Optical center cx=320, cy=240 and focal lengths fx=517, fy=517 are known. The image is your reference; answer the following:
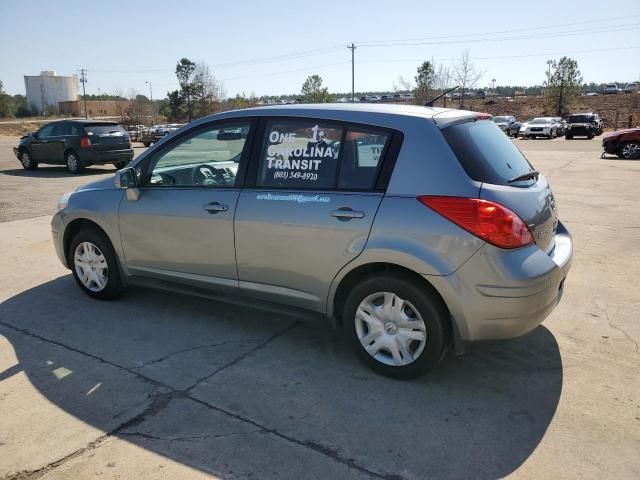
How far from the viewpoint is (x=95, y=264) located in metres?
4.84

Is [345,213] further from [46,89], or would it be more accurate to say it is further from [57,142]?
[46,89]

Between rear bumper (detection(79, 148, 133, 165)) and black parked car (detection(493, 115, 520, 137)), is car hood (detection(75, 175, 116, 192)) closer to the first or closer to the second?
rear bumper (detection(79, 148, 133, 165))

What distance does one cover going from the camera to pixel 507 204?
3088 mm

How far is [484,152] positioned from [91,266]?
3645mm

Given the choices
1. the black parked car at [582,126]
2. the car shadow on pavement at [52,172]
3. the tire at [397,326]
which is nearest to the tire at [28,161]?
the car shadow on pavement at [52,172]

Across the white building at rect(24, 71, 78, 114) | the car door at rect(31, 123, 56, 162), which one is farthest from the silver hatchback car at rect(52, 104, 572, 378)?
the white building at rect(24, 71, 78, 114)

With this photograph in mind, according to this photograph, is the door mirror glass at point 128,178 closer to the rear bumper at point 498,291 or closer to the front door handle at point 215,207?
the front door handle at point 215,207

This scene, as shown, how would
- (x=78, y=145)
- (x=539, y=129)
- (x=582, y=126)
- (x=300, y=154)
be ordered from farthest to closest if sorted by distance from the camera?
(x=539, y=129) < (x=582, y=126) < (x=78, y=145) < (x=300, y=154)

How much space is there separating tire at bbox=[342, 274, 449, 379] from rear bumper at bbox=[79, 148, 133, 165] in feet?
47.5

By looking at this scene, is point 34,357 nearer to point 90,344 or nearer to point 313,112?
point 90,344

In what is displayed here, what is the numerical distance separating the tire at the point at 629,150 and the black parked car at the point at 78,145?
17.6 metres

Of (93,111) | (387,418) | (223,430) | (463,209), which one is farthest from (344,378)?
(93,111)

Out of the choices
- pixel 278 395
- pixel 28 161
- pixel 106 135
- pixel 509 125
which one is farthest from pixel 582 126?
pixel 278 395

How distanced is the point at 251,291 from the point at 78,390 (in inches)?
52.4
